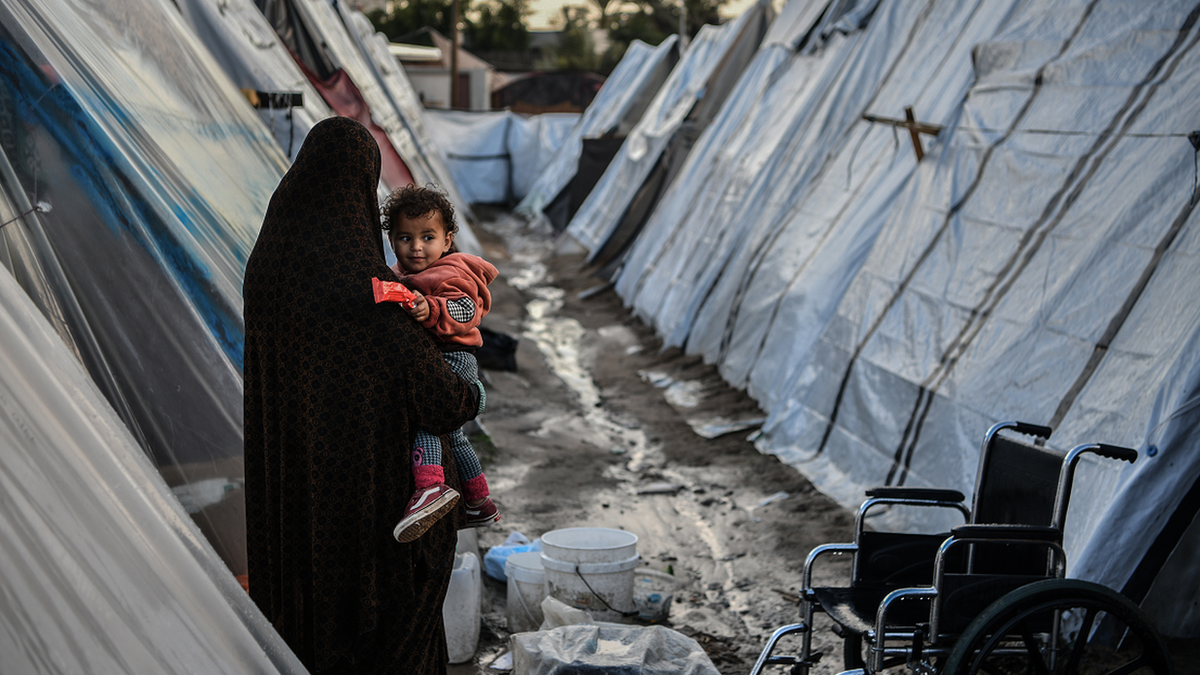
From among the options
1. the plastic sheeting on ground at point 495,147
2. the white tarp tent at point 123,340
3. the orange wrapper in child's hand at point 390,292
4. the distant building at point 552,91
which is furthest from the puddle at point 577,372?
the distant building at point 552,91

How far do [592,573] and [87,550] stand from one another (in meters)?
1.94

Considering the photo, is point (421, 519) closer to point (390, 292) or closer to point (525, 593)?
point (390, 292)

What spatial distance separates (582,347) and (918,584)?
6538mm

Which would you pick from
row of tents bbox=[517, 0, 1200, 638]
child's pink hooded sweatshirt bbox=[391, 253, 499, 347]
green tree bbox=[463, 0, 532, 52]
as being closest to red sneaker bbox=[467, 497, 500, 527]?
child's pink hooded sweatshirt bbox=[391, 253, 499, 347]

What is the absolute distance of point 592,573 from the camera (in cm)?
342

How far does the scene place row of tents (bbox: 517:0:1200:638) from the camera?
3.38m

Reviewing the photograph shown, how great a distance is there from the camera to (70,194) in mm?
2838

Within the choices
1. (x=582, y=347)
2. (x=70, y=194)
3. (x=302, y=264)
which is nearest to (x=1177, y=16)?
(x=302, y=264)

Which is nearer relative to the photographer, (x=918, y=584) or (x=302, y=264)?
(x=302, y=264)

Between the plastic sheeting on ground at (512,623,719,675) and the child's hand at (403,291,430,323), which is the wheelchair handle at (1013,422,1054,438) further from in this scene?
the child's hand at (403,291,430,323)

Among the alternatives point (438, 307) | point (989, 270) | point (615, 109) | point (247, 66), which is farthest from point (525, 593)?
point (615, 109)

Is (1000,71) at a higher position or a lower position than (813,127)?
higher

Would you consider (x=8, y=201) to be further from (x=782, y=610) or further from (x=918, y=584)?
(x=782, y=610)

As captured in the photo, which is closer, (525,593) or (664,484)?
(525,593)
